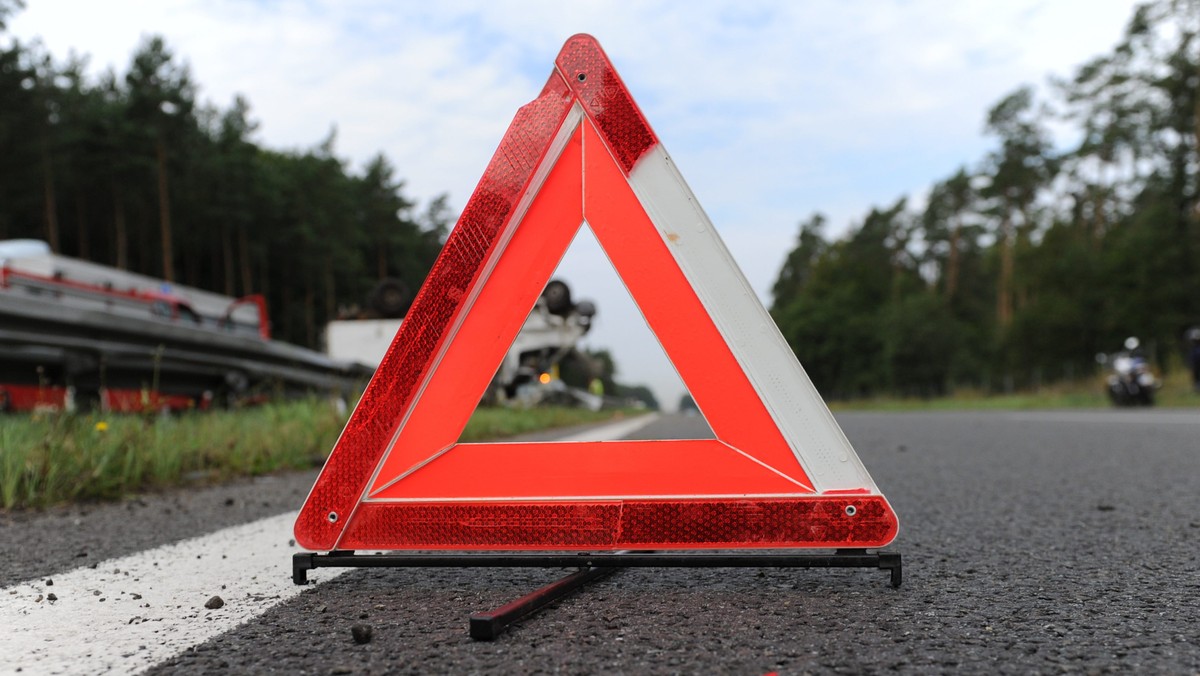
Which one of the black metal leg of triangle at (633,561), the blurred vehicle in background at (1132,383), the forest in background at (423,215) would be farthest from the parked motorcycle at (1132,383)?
the black metal leg of triangle at (633,561)

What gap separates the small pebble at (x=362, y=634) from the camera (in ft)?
5.28

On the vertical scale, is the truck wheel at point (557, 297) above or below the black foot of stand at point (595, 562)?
above

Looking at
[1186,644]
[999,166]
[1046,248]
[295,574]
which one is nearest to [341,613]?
[295,574]

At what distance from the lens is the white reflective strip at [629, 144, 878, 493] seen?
2057 mm

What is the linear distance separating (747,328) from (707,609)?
678 millimetres

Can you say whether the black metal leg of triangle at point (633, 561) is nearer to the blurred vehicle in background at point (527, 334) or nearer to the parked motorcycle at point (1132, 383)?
the blurred vehicle in background at point (527, 334)

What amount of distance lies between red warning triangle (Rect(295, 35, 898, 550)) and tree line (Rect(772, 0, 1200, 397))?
84.0ft

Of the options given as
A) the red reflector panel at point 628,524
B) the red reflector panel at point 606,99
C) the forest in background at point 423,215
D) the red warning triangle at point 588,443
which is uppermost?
the forest in background at point 423,215

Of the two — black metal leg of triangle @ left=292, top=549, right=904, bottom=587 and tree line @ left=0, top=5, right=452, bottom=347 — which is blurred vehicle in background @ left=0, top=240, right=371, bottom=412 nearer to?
black metal leg of triangle @ left=292, top=549, right=904, bottom=587

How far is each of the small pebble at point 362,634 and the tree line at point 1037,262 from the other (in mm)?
26460

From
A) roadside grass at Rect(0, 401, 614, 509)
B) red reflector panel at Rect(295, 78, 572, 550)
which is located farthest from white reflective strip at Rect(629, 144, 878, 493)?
roadside grass at Rect(0, 401, 614, 509)

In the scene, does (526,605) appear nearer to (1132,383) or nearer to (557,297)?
(557,297)

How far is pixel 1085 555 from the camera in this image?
8.23 ft

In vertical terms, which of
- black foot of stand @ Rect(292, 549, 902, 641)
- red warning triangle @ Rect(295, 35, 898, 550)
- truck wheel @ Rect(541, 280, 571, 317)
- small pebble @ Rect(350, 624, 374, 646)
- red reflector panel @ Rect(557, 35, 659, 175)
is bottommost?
small pebble @ Rect(350, 624, 374, 646)
